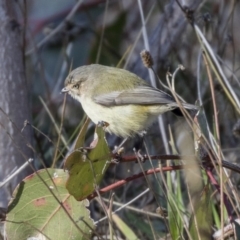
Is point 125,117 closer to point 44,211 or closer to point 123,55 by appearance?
point 123,55

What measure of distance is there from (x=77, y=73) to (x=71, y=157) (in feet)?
4.45

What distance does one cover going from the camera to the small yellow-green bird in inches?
105

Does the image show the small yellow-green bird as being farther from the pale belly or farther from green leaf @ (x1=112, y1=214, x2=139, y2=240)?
green leaf @ (x1=112, y1=214, x2=139, y2=240)

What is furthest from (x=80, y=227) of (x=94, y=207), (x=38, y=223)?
(x=94, y=207)

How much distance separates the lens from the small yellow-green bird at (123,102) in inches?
105

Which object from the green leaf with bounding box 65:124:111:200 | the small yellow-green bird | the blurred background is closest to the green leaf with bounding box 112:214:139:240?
the blurred background

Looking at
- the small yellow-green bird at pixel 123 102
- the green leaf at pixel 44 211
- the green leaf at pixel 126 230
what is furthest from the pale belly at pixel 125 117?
the green leaf at pixel 44 211

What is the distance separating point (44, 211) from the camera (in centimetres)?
181

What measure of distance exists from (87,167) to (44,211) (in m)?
0.22

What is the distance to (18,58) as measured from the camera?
249 centimetres

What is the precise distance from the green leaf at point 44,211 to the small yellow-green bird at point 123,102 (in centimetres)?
82

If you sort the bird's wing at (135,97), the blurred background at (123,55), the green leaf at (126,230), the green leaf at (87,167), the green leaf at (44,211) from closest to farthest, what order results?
1. the green leaf at (87,167)
2. the green leaf at (44,211)
3. the green leaf at (126,230)
4. the bird's wing at (135,97)
5. the blurred background at (123,55)

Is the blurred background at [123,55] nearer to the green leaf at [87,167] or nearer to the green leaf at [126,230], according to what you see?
the green leaf at [126,230]

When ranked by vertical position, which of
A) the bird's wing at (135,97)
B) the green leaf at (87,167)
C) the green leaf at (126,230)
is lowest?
the green leaf at (126,230)
